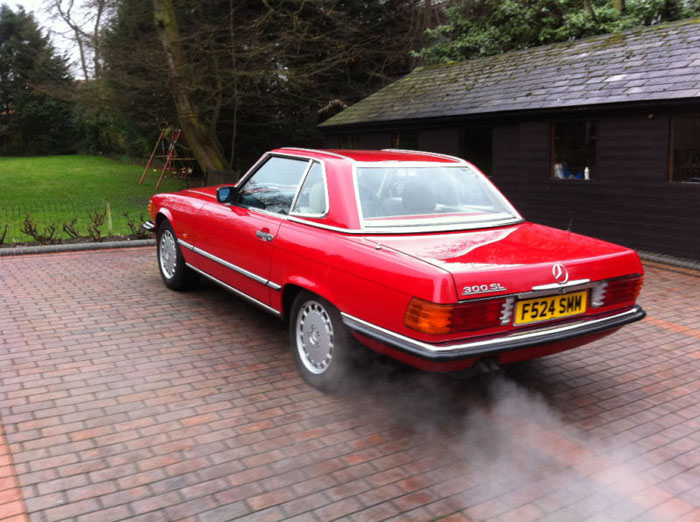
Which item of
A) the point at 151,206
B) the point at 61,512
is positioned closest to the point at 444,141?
the point at 151,206

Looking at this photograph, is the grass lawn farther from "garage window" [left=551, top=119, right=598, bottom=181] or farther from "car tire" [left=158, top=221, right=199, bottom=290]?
"garage window" [left=551, top=119, right=598, bottom=181]

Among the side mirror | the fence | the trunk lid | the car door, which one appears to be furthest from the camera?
the fence

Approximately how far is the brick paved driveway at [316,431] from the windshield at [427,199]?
3.97ft

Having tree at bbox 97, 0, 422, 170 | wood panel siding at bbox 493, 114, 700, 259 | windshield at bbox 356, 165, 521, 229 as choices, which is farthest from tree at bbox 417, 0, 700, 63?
windshield at bbox 356, 165, 521, 229

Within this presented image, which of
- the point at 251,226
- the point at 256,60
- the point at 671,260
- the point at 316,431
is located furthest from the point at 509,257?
the point at 256,60

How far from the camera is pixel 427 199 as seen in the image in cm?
471

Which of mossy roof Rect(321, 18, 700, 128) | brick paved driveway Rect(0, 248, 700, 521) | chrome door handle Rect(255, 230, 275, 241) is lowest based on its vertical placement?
brick paved driveway Rect(0, 248, 700, 521)

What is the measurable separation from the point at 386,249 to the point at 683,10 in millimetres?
17427

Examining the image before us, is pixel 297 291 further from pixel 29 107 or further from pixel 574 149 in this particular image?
pixel 29 107

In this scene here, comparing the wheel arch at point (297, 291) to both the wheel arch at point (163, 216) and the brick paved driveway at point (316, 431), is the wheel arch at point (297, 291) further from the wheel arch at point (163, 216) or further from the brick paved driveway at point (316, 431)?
the wheel arch at point (163, 216)

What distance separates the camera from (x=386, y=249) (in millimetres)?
3865

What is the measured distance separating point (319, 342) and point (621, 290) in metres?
2.09

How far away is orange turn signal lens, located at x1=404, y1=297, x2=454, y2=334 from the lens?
3432mm

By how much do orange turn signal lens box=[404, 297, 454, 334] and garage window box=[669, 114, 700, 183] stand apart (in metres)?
7.95
